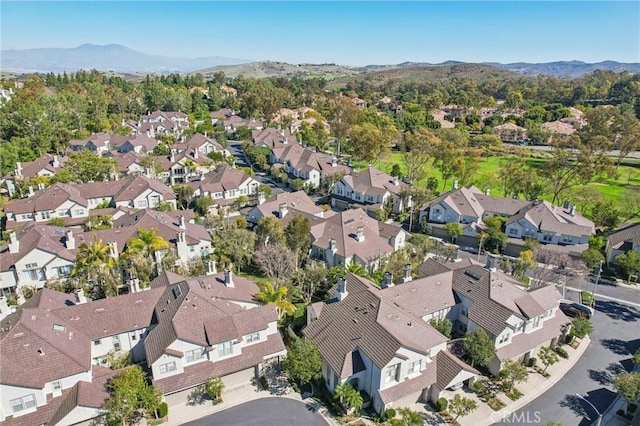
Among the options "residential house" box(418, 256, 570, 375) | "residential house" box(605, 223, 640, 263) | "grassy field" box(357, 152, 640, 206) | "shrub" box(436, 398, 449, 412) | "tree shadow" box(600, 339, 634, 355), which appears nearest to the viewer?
"shrub" box(436, 398, 449, 412)

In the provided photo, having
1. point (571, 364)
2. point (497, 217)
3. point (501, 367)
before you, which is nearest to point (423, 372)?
point (501, 367)

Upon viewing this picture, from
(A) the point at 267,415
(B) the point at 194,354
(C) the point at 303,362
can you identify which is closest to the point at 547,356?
(C) the point at 303,362

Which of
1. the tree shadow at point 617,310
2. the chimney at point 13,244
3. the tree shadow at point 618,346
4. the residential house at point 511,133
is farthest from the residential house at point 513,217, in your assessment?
the residential house at point 511,133

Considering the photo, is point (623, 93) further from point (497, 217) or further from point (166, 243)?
point (166, 243)

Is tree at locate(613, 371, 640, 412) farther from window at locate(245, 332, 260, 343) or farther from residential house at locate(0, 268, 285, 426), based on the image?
window at locate(245, 332, 260, 343)

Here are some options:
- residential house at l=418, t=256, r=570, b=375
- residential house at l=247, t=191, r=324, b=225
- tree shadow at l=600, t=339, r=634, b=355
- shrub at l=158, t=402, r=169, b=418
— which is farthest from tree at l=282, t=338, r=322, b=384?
tree shadow at l=600, t=339, r=634, b=355

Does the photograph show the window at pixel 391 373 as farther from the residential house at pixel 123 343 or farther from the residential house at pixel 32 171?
the residential house at pixel 32 171

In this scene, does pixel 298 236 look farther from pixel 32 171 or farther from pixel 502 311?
pixel 32 171
